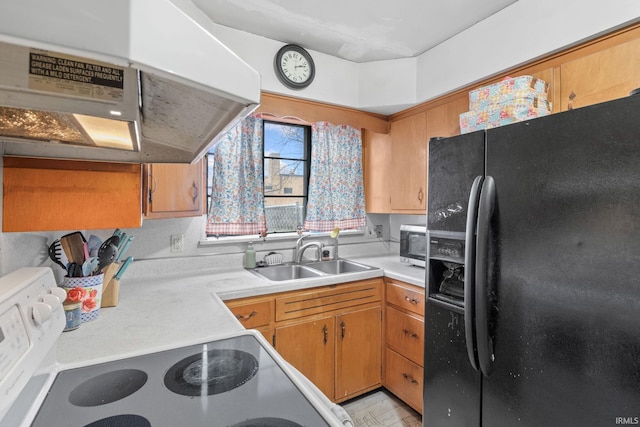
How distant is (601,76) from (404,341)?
5.98ft

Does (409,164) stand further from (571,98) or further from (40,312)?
(40,312)

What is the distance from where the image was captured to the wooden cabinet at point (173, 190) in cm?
161

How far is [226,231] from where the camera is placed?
7.25 ft

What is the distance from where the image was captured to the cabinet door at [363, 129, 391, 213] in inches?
106

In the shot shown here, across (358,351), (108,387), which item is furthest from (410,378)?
(108,387)

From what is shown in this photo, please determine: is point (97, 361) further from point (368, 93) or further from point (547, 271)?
point (368, 93)

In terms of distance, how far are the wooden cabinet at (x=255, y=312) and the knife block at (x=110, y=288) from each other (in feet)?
1.74

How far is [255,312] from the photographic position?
5.72ft

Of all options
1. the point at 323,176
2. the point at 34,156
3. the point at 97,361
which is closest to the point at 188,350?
the point at 97,361

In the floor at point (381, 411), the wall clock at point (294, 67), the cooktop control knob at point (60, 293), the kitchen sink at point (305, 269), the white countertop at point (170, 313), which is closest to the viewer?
the cooktop control knob at point (60, 293)

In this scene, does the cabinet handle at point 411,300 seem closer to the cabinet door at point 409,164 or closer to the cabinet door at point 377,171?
the cabinet door at point 409,164

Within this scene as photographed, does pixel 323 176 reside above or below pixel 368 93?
below

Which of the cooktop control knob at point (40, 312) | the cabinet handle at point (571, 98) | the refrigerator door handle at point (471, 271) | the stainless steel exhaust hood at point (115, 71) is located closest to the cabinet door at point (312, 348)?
the refrigerator door handle at point (471, 271)

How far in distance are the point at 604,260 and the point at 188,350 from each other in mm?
1287
